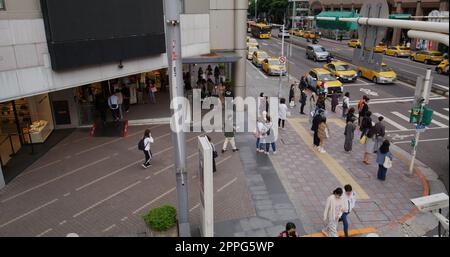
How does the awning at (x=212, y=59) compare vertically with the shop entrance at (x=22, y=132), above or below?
above

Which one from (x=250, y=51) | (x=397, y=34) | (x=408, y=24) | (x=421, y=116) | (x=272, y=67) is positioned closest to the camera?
(x=408, y=24)

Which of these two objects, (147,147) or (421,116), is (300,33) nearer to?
(421,116)

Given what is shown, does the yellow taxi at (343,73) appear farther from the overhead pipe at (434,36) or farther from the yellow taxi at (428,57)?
the overhead pipe at (434,36)

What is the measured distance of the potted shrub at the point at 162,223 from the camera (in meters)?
8.83

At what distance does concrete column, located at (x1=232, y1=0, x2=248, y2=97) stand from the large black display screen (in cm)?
475

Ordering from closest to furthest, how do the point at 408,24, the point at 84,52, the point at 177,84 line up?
the point at 408,24, the point at 177,84, the point at 84,52

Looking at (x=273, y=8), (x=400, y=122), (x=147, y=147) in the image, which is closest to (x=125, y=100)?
(x=147, y=147)

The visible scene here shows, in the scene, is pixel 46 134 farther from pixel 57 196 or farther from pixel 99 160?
pixel 57 196

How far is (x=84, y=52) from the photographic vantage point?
13.3 m

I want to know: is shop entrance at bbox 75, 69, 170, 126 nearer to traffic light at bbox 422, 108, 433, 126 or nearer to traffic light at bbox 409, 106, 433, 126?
traffic light at bbox 409, 106, 433, 126

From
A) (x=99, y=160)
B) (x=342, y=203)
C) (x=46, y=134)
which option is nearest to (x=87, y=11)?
(x=99, y=160)

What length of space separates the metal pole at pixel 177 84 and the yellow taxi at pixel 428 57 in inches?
1453

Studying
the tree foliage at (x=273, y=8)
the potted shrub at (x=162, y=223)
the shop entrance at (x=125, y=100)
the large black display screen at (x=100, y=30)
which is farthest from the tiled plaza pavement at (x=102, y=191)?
the tree foliage at (x=273, y=8)

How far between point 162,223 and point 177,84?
332cm
